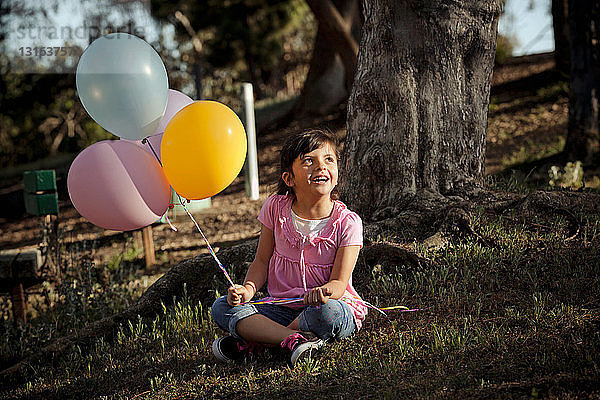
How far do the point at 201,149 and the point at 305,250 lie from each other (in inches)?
29.2

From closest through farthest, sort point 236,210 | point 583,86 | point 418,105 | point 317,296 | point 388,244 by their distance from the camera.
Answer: point 317,296
point 388,244
point 418,105
point 583,86
point 236,210

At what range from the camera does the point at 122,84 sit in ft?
11.2

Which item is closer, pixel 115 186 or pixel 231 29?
pixel 115 186

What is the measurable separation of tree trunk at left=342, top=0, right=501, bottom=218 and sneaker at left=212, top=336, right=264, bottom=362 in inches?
64.1

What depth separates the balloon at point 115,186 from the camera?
131 inches

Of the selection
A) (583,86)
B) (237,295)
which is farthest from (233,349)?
(583,86)

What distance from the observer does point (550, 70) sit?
37.3ft

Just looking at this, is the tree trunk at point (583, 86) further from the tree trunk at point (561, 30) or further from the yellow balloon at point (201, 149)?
the yellow balloon at point (201, 149)

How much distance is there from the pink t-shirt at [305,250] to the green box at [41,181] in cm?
322

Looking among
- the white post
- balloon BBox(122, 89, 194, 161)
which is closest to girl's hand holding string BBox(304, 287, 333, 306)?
balloon BBox(122, 89, 194, 161)

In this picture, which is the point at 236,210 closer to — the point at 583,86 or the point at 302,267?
the point at 583,86

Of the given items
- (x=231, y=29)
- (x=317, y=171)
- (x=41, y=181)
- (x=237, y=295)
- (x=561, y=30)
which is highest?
(x=231, y=29)

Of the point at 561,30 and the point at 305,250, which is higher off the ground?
the point at 561,30

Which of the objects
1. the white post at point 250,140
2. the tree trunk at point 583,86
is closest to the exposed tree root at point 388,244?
the tree trunk at point 583,86
